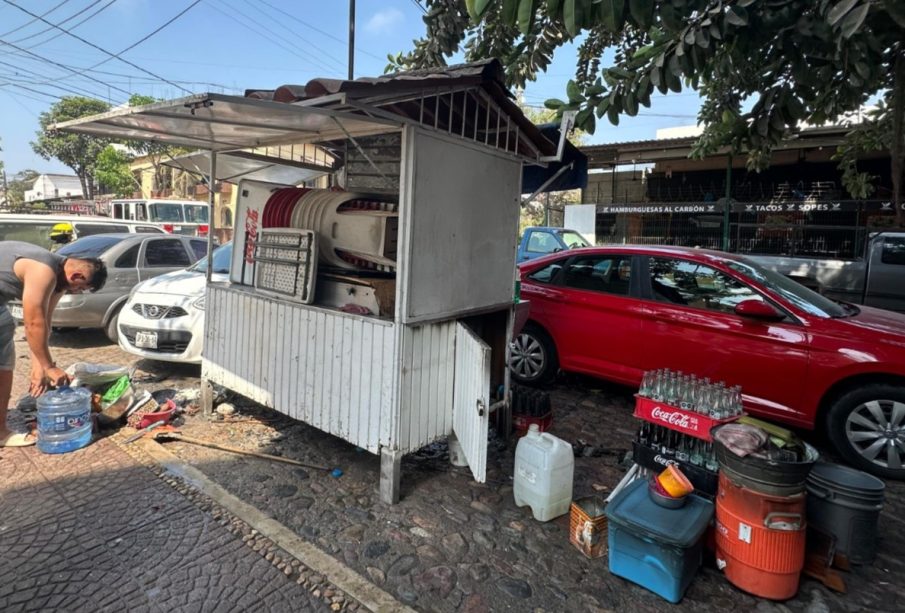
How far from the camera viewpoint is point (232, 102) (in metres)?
2.65

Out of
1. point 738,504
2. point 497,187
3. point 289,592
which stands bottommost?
point 289,592

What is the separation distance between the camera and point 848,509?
2709 mm

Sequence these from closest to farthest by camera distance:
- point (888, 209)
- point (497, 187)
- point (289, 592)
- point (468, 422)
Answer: point (289, 592)
point (468, 422)
point (497, 187)
point (888, 209)

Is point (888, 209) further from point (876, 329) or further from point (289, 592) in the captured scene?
point (289, 592)

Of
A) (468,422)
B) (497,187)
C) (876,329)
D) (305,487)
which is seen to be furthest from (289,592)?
(876,329)

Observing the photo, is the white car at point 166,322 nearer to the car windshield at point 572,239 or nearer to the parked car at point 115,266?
the parked car at point 115,266

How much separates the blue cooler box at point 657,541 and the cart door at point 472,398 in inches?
35.0

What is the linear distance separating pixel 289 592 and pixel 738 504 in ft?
7.45

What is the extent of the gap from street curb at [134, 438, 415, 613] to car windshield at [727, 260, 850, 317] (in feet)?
12.9

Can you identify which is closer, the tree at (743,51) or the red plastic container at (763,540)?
the red plastic container at (763,540)

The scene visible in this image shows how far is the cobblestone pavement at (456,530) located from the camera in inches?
103

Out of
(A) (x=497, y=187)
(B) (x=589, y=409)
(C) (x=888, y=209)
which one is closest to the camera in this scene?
(A) (x=497, y=187)

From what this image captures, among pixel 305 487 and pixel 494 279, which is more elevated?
pixel 494 279

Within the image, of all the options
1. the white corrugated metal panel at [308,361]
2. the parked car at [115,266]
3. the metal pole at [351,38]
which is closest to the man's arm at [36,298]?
the white corrugated metal panel at [308,361]
